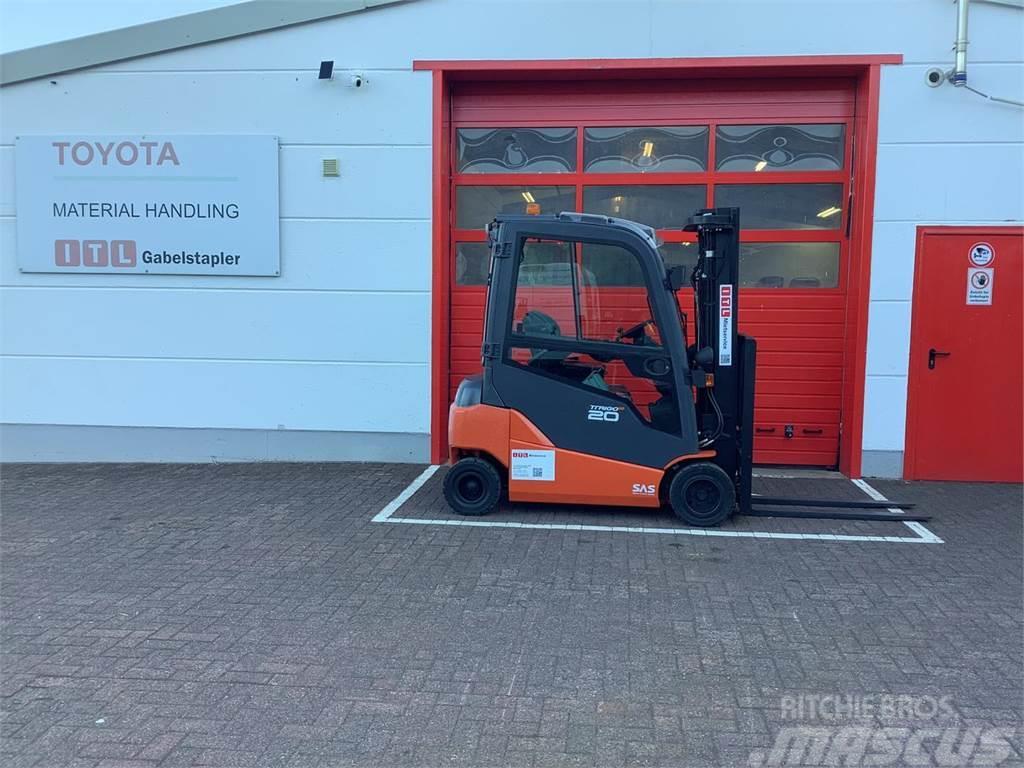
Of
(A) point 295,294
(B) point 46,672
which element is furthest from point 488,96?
(B) point 46,672

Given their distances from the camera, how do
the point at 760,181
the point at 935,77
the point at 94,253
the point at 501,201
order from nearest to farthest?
the point at 935,77
the point at 760,181
the point at 94,253
the point at 501,201

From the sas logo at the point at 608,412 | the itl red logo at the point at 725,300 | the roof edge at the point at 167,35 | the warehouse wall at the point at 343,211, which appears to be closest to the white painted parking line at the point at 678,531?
the sas logo at the point at 608,412

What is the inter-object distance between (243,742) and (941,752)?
8.88ft

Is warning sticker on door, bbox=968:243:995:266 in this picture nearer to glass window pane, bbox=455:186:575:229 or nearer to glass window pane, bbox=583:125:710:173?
glass window pane, bbox=583:125:710:173

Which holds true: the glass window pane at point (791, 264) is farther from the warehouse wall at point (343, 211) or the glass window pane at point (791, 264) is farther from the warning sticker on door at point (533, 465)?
the warning sticker on door at point (533, 465)

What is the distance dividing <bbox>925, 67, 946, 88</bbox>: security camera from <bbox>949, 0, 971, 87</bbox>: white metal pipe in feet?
0.24

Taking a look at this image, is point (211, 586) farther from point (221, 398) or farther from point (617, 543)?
point (221, 398)

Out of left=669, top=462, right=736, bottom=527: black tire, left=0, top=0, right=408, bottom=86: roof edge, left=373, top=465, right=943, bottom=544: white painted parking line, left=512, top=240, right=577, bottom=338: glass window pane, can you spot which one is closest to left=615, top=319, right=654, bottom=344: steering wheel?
left=512, top=240, right=577, bottom=338: glass window pane

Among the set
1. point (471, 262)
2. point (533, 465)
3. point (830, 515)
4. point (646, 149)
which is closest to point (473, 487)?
point (533, 465)

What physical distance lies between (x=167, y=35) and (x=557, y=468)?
5.82 meters

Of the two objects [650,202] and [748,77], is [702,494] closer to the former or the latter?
[650,202]

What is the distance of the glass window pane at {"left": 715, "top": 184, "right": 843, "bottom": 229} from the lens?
788cm

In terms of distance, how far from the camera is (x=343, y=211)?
7.94m

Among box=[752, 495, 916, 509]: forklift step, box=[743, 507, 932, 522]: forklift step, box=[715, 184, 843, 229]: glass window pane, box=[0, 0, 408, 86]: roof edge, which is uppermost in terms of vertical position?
box=[0, 0, 408, 86]: roof edge
